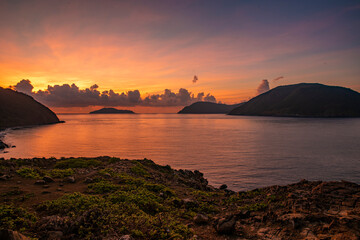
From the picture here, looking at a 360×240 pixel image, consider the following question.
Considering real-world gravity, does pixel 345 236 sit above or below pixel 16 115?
below

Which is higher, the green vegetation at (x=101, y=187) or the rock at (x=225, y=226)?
the green vegetation at (x=101, y=187)

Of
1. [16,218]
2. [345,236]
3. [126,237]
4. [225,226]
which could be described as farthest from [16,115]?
[345,236]

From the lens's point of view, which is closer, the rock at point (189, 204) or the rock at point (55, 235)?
the rock at point (55, 235)

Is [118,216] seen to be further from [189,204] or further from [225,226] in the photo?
[225,226]

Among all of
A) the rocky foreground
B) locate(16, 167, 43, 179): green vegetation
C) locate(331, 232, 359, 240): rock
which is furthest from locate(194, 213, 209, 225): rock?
locate(16, 167, 43, 179): green vegetation

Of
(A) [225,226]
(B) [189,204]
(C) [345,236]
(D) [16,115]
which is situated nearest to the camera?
(C) [345,236]

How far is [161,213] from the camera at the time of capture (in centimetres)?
1031

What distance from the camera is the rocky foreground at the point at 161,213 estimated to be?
301 inches

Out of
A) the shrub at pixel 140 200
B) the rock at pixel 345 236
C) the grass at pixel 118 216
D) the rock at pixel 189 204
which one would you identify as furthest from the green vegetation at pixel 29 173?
the rock at pixel 345 236

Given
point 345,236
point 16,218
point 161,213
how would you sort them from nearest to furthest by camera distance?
point 345,236, point 16,218, point 161,213

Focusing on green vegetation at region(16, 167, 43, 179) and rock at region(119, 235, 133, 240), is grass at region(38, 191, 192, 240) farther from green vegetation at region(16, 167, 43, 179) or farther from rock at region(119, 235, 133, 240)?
green vegetation at region(16, 167, 43, 179)

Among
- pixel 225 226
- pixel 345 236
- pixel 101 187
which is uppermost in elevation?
pixel 345 236

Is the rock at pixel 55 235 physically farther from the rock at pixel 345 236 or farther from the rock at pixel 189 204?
the rock at pixel 345 236

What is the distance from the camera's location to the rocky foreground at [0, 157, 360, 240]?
764 centimetres
